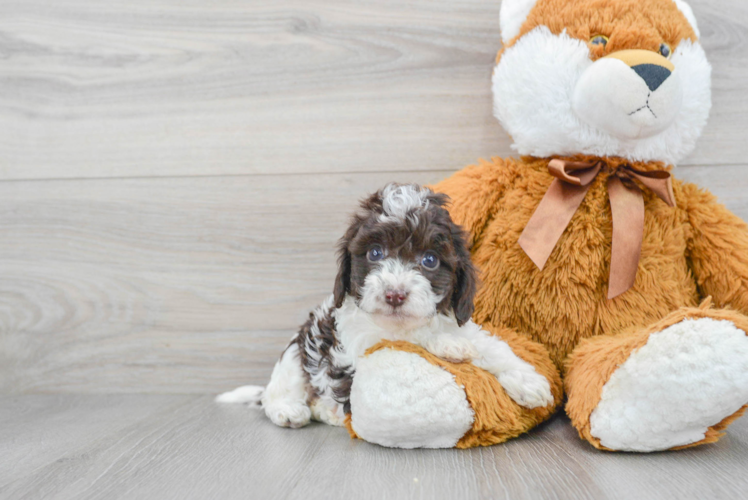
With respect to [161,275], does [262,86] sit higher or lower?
higher

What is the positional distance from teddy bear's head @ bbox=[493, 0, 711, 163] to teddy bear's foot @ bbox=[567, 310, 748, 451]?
476 millimetres

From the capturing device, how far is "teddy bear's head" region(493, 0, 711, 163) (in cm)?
126

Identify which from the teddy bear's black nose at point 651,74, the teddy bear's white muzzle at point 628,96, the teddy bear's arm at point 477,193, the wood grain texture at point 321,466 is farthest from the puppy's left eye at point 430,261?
the teddy bear's black nose at point 651,74

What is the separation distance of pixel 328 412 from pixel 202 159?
895 millimetres

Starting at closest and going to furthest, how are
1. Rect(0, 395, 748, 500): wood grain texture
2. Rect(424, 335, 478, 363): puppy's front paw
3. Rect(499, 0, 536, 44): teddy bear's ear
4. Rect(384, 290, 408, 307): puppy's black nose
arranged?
Rect(0, 395, 748, 500): wood grain texture < Rect(384, 290, 408, 307): puppy's black nose < Rect(424, 335, 478, 363): puppy's front paw < Rect(499, 0, 536, 44): teddy bear's ear

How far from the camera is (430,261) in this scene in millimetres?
1176

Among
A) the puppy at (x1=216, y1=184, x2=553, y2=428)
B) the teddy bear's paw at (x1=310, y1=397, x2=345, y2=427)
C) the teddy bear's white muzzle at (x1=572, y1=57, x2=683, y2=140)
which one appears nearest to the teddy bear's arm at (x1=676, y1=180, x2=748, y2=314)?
the teddy bear's white muzzle at (x1=572, y1=57, x2=683, y2=140)

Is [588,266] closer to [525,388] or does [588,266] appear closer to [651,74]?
[525,388]

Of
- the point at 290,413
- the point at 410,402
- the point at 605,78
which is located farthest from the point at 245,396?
the point at 605,78

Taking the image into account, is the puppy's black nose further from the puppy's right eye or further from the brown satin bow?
the brown satin bow

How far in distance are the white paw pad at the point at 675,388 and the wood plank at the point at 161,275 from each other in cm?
84

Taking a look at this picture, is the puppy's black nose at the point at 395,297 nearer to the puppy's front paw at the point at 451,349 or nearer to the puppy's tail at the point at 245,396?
the puppy's front paw at the point at 451,349

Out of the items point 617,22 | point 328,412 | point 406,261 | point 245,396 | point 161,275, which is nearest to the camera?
point 406,261

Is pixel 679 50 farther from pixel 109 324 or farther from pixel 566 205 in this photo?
pixel 109 324
